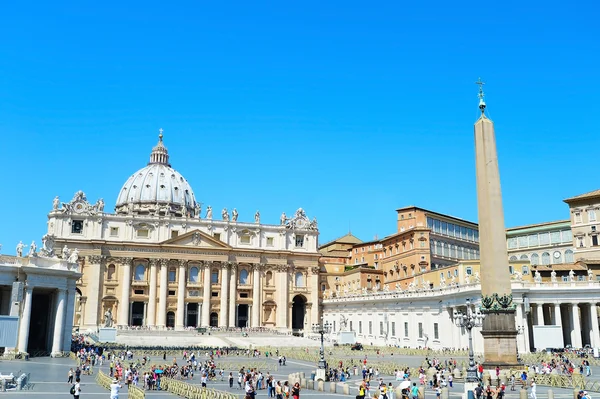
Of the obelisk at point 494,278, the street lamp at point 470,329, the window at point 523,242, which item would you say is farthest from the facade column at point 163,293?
the obelisk at point 494,278

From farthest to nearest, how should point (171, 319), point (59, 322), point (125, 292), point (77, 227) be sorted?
1. point (171, 319)
2. point (77, 227)
3. point (125, 292)
4. point (59, 322)

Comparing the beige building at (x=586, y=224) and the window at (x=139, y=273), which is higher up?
the beige building at (x=586, y=224)

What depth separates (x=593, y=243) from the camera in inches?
2357

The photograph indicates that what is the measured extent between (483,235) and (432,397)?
6.40m

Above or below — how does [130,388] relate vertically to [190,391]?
above

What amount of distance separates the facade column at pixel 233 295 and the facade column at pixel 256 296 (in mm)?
2474

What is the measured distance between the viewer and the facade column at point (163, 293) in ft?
244

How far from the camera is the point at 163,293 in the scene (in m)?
75.1

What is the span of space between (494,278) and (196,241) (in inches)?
2291

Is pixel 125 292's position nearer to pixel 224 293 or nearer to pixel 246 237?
pixel 224 293

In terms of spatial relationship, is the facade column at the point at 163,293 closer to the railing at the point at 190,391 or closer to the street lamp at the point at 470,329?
the railing at the point at 190,391

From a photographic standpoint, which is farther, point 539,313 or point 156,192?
point 156,192

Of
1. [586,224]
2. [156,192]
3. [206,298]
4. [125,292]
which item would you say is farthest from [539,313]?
[156,192]

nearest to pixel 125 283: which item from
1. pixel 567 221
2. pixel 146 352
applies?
pixel 146 352
